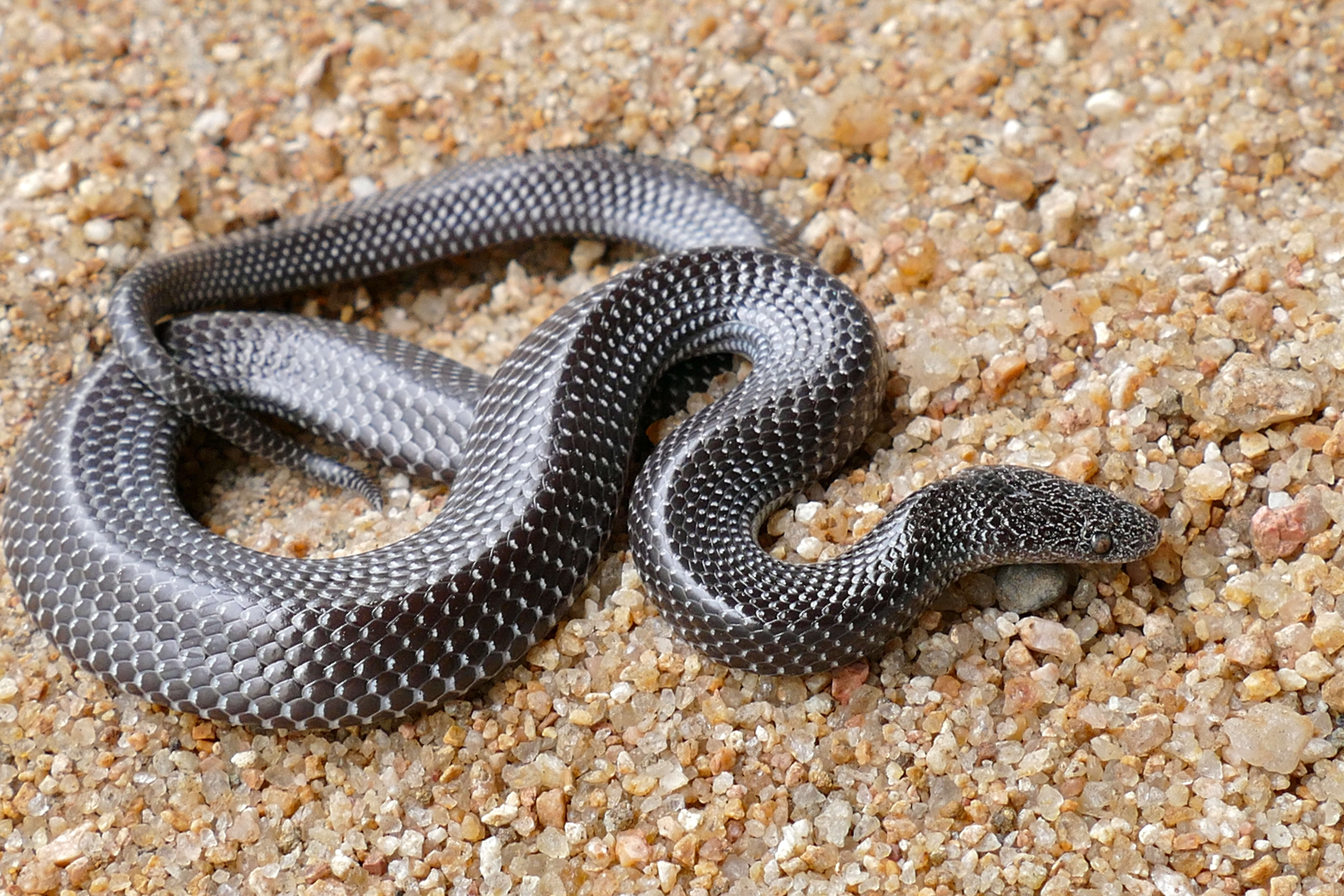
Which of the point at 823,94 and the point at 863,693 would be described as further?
the point at 823,94

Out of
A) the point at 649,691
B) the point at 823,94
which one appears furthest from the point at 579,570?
the point at 823,94

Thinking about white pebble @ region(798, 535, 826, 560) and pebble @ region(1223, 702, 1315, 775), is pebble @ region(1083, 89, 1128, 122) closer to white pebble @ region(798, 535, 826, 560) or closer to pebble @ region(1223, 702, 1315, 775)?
white pebble @ region(798, 535, 826, 560)

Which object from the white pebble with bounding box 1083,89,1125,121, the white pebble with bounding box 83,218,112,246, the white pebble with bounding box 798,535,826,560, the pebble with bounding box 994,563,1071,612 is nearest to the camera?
the pebble with bounding box 994,563,1071,612

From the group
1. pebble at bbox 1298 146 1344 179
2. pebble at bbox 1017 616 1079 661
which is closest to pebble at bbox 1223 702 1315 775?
pebble at bbox 1017 616 1079 661

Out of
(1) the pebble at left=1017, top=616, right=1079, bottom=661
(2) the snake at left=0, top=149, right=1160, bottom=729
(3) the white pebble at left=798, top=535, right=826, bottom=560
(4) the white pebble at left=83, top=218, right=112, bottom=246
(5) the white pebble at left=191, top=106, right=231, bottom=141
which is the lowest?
(1) the pebble at left=1017, top=616, right=1079, bottom=661

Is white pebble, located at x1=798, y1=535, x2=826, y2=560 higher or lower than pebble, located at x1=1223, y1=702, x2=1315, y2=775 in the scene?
higher

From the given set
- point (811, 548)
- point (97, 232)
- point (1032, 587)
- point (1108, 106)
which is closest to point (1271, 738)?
point (1032, 587)

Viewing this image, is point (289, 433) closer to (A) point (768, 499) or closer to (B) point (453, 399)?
(B) point (453, 399)
